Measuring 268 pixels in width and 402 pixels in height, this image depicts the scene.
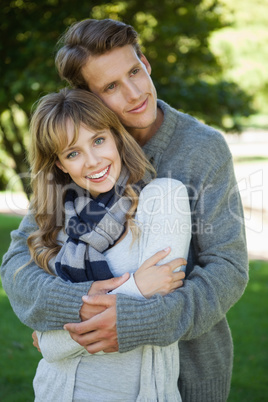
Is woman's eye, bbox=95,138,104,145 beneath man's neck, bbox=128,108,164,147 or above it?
above

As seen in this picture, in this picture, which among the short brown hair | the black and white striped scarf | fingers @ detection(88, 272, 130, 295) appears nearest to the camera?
fingers @ detection(88, 272, 130, 295)

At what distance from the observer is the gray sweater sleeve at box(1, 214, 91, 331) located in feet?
6.50

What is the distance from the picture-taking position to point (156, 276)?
1924 millimetres

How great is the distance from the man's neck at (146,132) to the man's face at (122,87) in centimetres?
10

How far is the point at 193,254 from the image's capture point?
92.8 inches

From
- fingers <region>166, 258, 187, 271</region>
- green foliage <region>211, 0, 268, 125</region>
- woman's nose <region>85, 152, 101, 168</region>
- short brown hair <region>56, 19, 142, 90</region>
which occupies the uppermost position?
short brown hair <region>56, 19, 142, 90</region>

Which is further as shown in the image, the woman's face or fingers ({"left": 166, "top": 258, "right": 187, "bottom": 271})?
the woman's face

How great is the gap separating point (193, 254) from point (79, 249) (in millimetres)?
601

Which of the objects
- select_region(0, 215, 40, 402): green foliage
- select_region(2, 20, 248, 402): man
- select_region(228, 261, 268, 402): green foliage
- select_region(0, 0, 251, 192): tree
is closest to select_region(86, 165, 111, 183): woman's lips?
select_region(2, 20, 248, 402): man

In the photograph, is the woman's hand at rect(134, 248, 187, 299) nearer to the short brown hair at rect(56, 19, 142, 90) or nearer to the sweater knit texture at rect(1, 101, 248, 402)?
the sweater knit texture at rect(1, 101, 248, 402)

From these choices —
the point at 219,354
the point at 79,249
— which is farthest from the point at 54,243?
the point at 219,354

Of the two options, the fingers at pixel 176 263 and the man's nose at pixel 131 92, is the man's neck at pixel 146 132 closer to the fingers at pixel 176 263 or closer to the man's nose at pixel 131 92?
the man's nose at pixel 131 92

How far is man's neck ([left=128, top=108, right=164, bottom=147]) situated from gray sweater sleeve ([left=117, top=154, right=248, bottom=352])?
45 centimetres

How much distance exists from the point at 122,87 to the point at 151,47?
5391 millimetres
